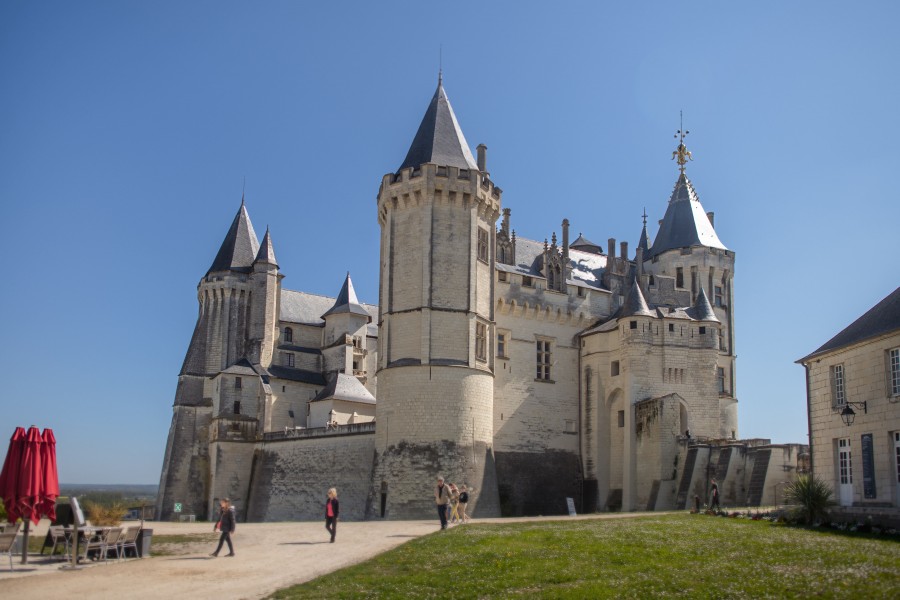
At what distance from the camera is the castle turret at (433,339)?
3628cm

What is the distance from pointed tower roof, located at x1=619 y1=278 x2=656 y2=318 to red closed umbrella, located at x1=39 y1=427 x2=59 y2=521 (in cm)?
2902

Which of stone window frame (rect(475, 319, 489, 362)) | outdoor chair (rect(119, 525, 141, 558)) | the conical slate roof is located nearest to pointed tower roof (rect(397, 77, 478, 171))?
stone window frame (rect(475, 319, 489, 362))

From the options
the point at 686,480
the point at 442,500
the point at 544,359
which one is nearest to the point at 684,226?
the point at 544,359

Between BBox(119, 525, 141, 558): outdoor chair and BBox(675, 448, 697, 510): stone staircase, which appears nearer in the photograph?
BBox(119, 525, 141, 558): outdoor chair

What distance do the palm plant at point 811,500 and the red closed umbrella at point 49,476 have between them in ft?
56.2

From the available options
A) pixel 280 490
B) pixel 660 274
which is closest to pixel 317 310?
pixel 280 490

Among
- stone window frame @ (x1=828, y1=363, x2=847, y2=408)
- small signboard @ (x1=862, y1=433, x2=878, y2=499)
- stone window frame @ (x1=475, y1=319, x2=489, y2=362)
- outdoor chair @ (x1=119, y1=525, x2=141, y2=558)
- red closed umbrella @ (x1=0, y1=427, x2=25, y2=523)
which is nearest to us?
red closed umbrella @ (x1=0, y1=427, x2=25, y2=523)

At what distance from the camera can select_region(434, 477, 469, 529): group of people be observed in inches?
912

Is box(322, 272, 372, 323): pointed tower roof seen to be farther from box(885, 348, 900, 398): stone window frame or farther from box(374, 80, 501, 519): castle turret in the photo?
box(885, 348, 900, 398): stone window frame

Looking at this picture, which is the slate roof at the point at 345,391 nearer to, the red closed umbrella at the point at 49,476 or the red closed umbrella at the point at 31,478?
the red closed umbrella at the point at 49,476

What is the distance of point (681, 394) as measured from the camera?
4181cm

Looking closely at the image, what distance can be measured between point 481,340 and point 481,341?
0.14 ft

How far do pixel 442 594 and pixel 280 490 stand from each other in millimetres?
34199

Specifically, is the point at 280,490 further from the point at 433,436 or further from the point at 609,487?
the point at 609,487
